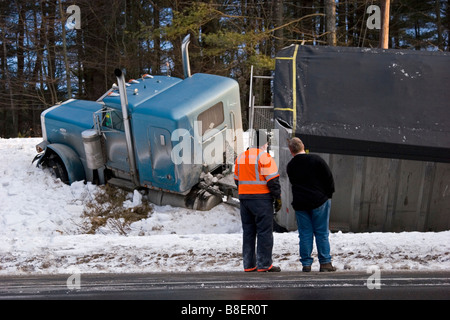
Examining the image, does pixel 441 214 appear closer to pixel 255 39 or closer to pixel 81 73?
pixel 255 39

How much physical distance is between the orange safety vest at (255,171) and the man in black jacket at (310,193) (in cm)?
21

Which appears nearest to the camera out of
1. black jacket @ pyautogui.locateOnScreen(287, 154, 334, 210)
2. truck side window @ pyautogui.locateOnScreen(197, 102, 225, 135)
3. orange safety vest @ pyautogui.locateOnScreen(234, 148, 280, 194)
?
black jacket @ pyautogui.locateOnScreen(287, 154, 334, 210)

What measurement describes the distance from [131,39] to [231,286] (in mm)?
19508

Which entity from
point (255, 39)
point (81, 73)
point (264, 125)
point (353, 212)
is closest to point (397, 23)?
point (255, 39)

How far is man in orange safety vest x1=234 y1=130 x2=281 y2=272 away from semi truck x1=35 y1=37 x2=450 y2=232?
1.94 metres

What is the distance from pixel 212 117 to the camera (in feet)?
30.6

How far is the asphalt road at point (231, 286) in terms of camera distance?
4875mm

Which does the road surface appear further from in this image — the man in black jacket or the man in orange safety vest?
the man in black jacket

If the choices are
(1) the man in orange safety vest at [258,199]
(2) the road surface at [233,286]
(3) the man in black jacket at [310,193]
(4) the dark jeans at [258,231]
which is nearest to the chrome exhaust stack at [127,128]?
(2) the road surface at [233,286]

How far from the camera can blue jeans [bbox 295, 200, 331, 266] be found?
5.37m

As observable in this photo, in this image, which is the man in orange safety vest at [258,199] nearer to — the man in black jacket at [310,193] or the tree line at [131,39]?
the man in black jacket at [310,193]

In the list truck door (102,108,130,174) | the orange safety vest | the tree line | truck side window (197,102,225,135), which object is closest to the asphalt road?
the orange safety vest

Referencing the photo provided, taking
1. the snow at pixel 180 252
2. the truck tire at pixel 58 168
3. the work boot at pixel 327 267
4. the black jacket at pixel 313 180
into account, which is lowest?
the truck tire at pixel 58 168

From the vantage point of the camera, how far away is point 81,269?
6.07 m
